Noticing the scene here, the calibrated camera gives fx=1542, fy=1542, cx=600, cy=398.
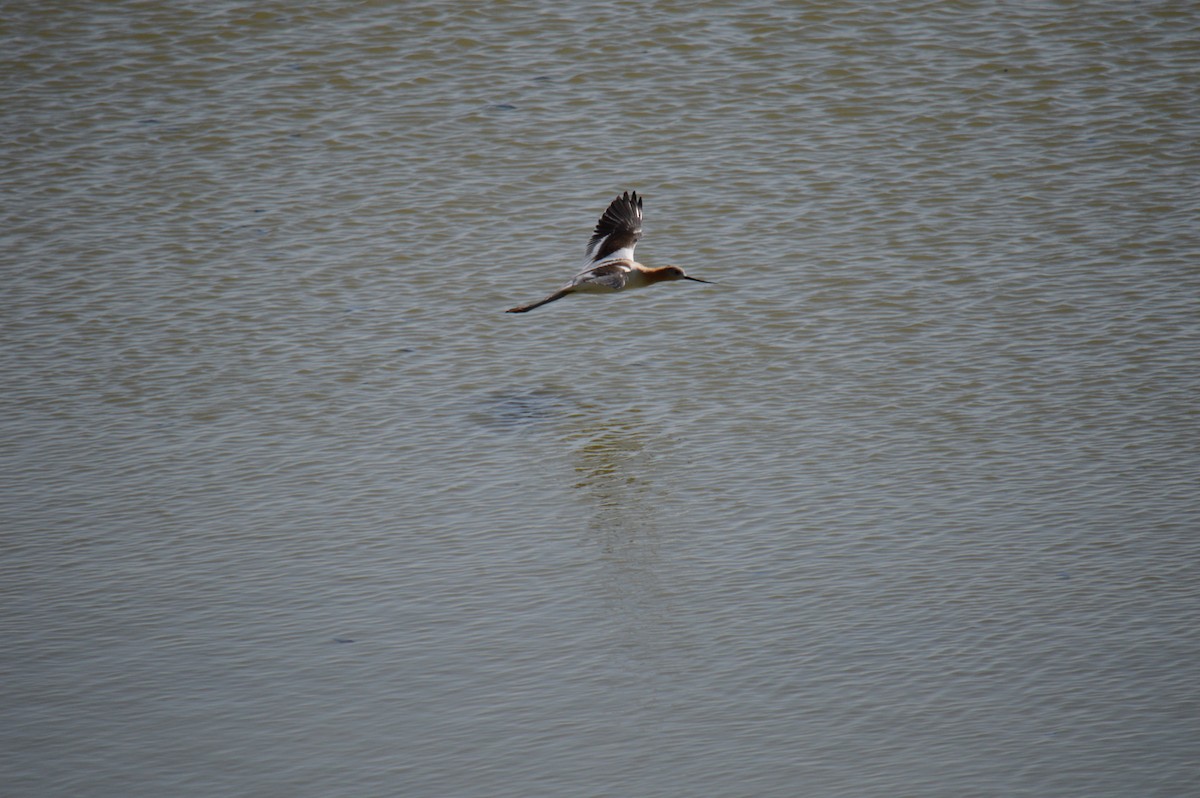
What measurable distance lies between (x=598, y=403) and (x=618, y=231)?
121cm

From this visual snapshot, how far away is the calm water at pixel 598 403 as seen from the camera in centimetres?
461

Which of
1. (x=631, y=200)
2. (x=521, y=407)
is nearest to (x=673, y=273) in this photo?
(x=631, y=200)

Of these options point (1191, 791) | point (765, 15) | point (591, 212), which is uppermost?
point (765, 15)

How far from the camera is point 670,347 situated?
7.46 metres

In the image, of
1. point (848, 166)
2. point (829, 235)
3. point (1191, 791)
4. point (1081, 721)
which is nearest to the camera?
point (1191, 791)

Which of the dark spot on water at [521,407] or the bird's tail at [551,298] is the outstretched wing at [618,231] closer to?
the bird's tail at [551,298]

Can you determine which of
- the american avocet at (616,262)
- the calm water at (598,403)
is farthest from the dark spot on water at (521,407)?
the american avocet at (616,262)

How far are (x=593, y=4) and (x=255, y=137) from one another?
8.72 ft

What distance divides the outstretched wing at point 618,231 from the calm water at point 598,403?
24cm

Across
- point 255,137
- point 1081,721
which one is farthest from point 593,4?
point 1081,721

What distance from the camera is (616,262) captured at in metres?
7.49

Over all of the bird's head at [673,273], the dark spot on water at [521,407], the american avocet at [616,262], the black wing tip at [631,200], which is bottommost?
the dark spot on water at [521,407]

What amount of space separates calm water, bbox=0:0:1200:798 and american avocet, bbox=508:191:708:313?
246 millimetres

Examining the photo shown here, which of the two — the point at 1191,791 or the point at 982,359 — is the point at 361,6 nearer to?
the point at 982,359
